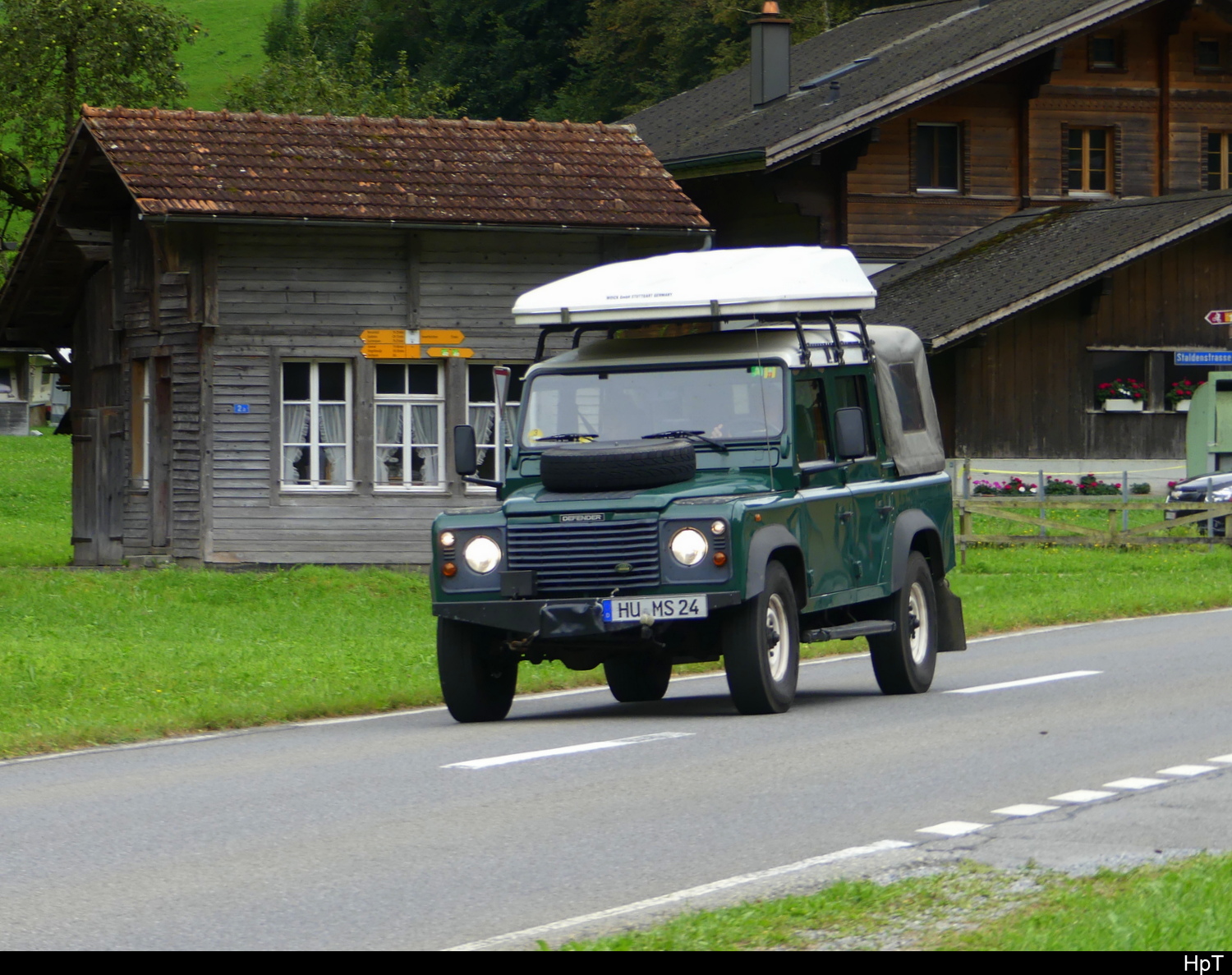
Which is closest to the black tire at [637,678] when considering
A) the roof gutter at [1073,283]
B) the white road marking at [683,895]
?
the white road marking at [683,895]

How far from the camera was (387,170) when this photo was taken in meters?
28.8

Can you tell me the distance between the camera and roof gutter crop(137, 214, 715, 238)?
87.4 ft

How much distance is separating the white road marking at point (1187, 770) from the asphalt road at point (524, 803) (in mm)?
41

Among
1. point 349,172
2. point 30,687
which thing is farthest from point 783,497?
point 349,172

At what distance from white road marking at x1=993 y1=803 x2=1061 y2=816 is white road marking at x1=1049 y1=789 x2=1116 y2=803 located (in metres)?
Result: 0.19

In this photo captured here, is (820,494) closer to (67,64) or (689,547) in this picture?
(689,547)

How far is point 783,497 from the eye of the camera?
1299 cm

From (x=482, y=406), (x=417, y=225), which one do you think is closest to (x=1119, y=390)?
(x=482, y=406)

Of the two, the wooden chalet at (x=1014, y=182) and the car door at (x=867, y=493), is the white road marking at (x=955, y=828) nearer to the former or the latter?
the car door at (x=867, y=493)

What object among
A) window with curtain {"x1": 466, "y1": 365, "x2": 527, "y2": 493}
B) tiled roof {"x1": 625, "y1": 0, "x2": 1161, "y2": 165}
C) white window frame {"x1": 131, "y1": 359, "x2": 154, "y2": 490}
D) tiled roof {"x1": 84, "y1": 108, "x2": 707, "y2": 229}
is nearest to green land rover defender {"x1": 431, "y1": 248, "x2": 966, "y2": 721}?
tiled roof {"x1": 84, "y1": 108, "x2": 707, "y2": 229}

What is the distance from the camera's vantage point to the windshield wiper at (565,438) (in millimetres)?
13586

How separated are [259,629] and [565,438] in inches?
335

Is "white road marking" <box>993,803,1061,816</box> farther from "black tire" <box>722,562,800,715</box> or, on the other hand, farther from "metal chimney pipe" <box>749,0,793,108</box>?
"metal chimney pipe" <box>749,0,793,108</box>

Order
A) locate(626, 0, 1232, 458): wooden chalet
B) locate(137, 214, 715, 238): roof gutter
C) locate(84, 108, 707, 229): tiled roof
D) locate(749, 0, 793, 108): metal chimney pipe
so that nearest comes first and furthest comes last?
locate(137, 214, 715, 238): roof gutter, locate(84, 108, 707, 229): tiled roof, locate(626, 0, 1232, 458): wooden chalet, locate(749, 0, 793, 108): metal chimney pipe
